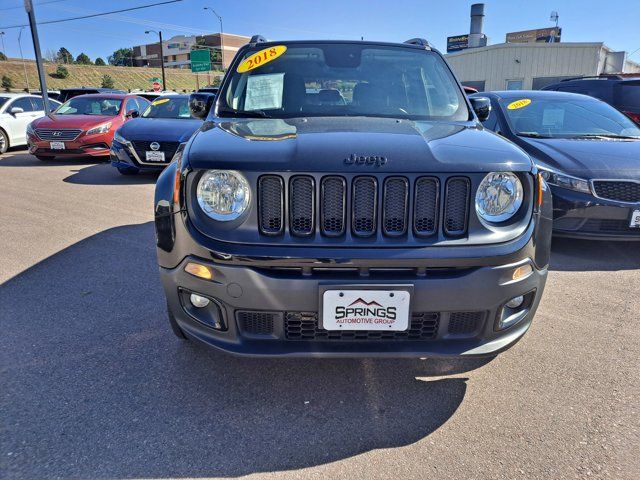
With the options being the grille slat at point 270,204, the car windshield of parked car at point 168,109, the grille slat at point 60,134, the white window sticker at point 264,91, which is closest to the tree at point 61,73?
the grille slat at point 60,134

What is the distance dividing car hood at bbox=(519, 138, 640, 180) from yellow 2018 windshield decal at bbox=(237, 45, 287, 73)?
111 inches

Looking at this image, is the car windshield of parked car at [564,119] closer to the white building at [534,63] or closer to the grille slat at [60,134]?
the grille slat at [60,134]

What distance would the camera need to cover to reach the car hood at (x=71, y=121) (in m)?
10.0

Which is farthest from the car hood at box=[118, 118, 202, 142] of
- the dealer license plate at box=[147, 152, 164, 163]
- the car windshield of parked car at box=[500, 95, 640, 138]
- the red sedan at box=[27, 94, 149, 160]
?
the car windshield of parked car at box=[500, 95, 640, 138]

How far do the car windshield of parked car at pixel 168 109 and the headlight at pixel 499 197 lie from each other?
27.4 ft

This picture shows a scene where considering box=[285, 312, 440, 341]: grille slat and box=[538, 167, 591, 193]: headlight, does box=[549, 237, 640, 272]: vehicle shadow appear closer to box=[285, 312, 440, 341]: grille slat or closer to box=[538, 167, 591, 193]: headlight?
box=[538, 167, 591, 193]: headlight

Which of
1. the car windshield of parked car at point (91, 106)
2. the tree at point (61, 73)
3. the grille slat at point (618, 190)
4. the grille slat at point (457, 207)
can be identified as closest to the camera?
the grille slat at point (457, 207)

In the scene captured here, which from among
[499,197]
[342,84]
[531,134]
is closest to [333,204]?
[499,197]

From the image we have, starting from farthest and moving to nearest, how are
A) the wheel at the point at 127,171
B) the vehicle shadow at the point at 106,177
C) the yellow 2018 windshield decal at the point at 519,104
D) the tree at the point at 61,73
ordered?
the tree at the point at 61,73
the wheel at the point at 127,171
the vehicle shadow at the point at 106,177
the yellow 2018 windshield decal at the point at 519,104

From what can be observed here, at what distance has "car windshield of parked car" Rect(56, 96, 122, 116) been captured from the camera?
36.2 ft

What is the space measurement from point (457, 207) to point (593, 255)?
3395 millimetres

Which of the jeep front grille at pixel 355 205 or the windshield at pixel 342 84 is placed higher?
the windshield at pixel 342 84

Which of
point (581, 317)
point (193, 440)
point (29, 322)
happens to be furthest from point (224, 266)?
point (581, 317)

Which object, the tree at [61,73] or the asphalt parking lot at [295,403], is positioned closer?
the asphalt parking lot at [295,403]
